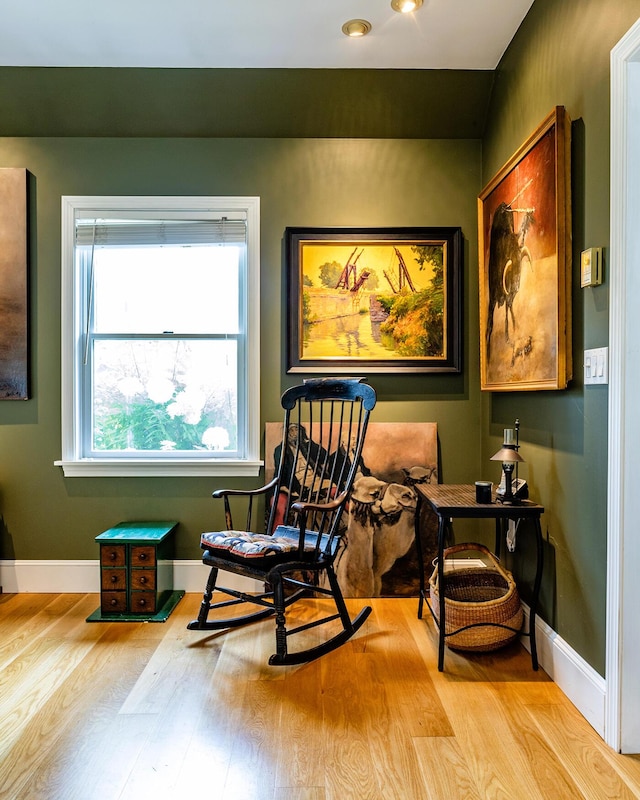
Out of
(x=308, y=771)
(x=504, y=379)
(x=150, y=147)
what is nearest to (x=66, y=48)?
(x=150, y=147)

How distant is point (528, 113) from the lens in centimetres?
243

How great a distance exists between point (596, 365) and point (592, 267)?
33 cm

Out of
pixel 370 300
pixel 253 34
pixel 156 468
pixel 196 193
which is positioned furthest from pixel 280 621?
pixel 253 34

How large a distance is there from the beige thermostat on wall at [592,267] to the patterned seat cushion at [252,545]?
1512 mm

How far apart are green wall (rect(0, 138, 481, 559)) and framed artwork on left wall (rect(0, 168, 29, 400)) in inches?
2.4

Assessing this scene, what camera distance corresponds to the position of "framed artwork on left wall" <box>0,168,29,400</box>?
3.03m

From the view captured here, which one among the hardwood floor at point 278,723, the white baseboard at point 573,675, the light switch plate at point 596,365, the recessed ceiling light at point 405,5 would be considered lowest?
the hardwood floor at point 278,723

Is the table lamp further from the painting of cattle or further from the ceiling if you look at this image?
the ceiling

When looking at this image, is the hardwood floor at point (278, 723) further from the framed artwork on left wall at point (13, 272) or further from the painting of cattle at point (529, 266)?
the framed artwork on left wall at point (13, 272)

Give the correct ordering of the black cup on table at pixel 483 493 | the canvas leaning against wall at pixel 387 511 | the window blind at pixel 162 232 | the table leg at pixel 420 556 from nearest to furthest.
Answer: the black cup on table at pixel 483 493, the table leg at pixel 420 556, the canvas leaning against wall at pixel 387 511, the window blind at pixel 162 232

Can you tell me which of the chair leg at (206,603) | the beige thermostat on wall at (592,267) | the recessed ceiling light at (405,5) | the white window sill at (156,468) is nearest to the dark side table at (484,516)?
the beige thermostat on wall at (592,267)

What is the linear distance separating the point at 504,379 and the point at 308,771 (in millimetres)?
1794

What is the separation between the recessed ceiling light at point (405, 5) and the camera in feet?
7.84

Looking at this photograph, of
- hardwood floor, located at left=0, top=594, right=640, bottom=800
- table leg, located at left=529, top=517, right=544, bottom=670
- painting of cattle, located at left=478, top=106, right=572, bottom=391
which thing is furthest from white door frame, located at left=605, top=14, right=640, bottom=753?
table leg, located at left=529, top=517, right=544, bottom=670
